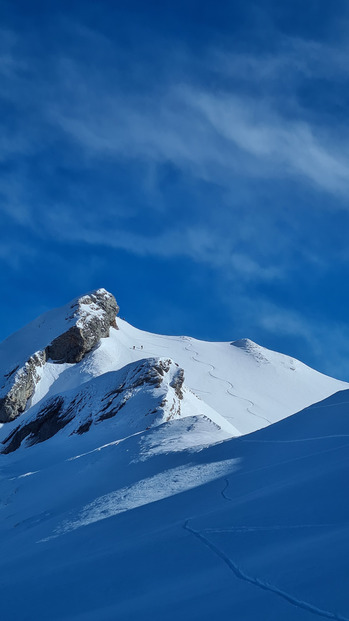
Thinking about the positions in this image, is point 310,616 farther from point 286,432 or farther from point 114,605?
point 286,432

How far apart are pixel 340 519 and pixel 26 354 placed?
1543 inches

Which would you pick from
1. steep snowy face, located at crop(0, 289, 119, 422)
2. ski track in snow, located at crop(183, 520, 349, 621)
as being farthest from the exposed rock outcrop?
ski track in snow, located at crop(183, 520, 349, 621)

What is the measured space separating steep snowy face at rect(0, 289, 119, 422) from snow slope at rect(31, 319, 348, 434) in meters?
0.77

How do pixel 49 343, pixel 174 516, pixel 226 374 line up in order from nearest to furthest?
1. pixel 174 516
2. pixel 49 343
3. pixel 226 374

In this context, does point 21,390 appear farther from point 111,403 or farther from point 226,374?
point 226,374

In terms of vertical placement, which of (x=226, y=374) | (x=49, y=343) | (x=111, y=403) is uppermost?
(x=49, y=343)

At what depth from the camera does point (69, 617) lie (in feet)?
19.0

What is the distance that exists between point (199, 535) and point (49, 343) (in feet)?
121

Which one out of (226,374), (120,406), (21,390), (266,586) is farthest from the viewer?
(226,374)

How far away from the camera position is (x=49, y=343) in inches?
1694

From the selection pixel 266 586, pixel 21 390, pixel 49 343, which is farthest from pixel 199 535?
pixel 49 343

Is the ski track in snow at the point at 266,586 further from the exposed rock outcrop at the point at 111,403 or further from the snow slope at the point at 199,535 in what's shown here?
the exposed rock outcrop at the point at 111,403

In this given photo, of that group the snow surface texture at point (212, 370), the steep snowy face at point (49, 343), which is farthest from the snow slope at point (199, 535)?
the steep snowy face at point (49, 343)

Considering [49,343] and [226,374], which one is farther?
[226,374]
